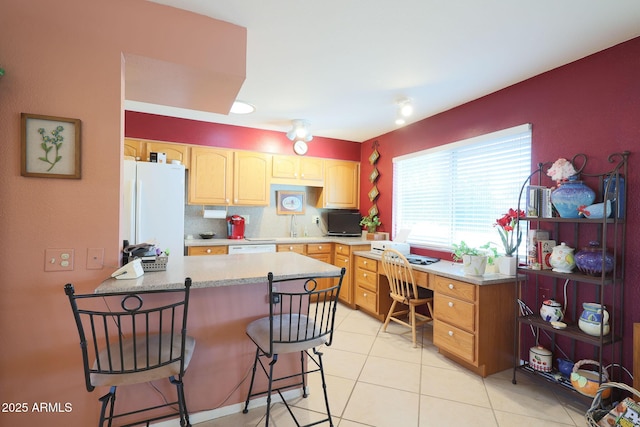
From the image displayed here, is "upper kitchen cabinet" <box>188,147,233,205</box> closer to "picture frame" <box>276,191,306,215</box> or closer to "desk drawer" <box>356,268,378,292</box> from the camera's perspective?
"picture frame" <box>276,191,306,215</box>

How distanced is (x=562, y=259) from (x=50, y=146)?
10.8ft

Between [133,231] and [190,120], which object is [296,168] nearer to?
[190,120]

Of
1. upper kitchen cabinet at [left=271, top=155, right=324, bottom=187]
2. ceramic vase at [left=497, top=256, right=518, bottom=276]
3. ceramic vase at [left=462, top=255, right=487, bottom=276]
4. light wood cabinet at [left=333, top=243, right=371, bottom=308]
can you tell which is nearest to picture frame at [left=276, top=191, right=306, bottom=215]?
upper kitchen cabinet at [left=271, top=155, right=324, bottom=187]

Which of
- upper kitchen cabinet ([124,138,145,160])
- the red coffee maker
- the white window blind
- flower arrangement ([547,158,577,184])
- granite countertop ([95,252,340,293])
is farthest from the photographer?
the red coffee maker

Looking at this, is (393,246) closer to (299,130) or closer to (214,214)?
(299,130)

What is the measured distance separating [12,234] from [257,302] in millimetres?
1337

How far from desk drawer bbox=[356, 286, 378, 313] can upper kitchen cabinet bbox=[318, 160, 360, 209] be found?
58.8 inches

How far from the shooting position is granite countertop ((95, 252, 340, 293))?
4.94 feet

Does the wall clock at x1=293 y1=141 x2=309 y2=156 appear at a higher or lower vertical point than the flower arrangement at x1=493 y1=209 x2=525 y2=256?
higher

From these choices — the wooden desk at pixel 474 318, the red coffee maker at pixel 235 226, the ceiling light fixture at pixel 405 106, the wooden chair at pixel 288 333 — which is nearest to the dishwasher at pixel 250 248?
the red coffee maker at pixel 235 226

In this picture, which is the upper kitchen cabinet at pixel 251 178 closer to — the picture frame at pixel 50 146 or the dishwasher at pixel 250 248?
the dishwasher at pixel 250 248

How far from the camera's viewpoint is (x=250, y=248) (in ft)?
13.1

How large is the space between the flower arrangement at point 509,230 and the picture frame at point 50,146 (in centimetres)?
301

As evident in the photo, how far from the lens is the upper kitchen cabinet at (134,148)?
367cm
